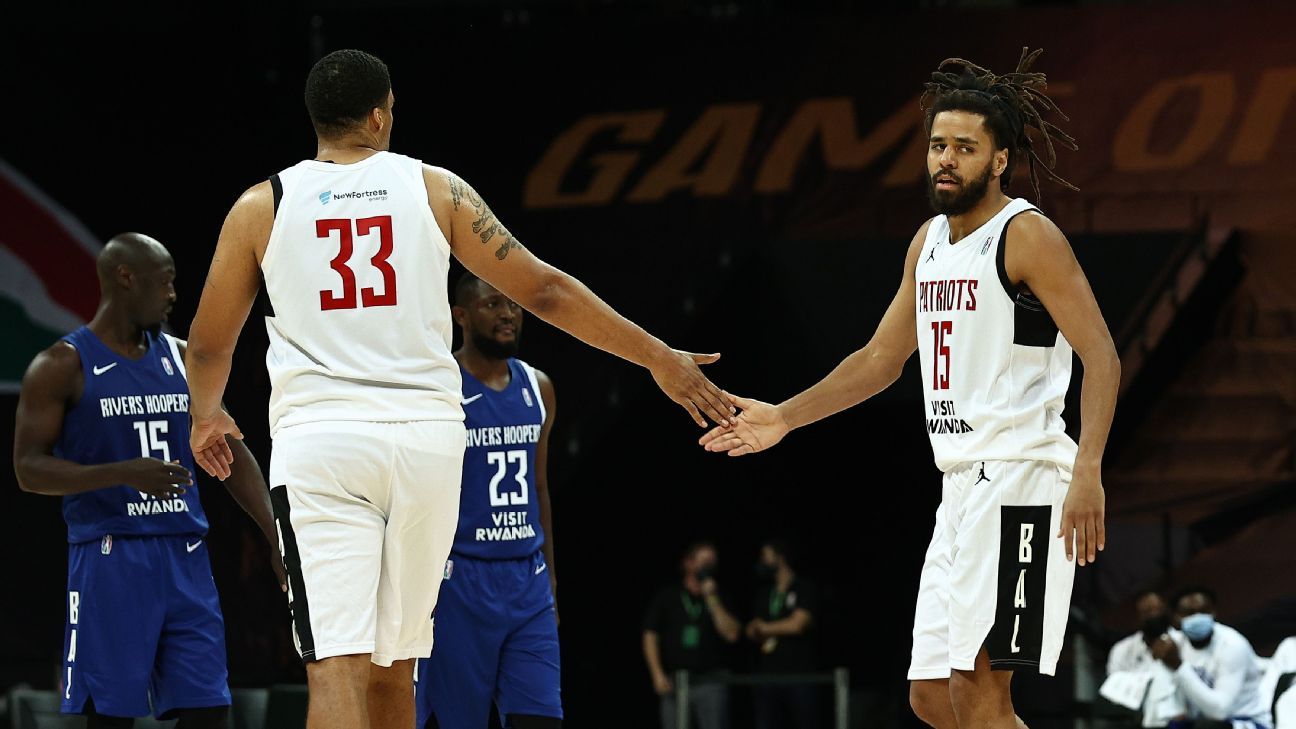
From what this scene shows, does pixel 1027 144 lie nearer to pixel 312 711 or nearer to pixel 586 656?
pixel 312 711

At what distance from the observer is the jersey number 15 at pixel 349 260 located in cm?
487

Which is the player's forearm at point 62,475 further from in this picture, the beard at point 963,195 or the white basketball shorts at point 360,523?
the beard at point 963,195

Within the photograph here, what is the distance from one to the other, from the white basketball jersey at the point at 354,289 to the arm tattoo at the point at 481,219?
12 cm

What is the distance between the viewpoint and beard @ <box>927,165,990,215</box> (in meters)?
5.57

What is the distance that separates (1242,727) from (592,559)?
658 cm

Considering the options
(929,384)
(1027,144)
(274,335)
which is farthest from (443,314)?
(1027,144)

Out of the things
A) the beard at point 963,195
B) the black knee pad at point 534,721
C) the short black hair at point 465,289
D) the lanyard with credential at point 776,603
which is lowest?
the black knee pad at point 534,721

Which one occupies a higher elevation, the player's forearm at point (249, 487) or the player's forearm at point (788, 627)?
the player's forearm at point (249, 487)

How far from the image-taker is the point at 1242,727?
1092 centimetres

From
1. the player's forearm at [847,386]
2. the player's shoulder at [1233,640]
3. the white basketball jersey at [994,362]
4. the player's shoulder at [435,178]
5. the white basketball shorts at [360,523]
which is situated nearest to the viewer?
the white basketball shorts at [360,523]

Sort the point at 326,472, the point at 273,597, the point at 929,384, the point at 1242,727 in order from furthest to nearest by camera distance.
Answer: the point at 273,597 → the point at 1242,727 → the point at 929,384 → the point at 326,472

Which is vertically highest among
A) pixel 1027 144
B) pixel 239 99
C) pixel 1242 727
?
pixel 239 99

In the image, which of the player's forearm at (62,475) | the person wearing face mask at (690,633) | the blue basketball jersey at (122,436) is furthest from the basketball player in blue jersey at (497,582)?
the person wearing face mask at (690,633)

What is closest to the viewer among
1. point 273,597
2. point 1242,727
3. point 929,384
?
point 929,384
